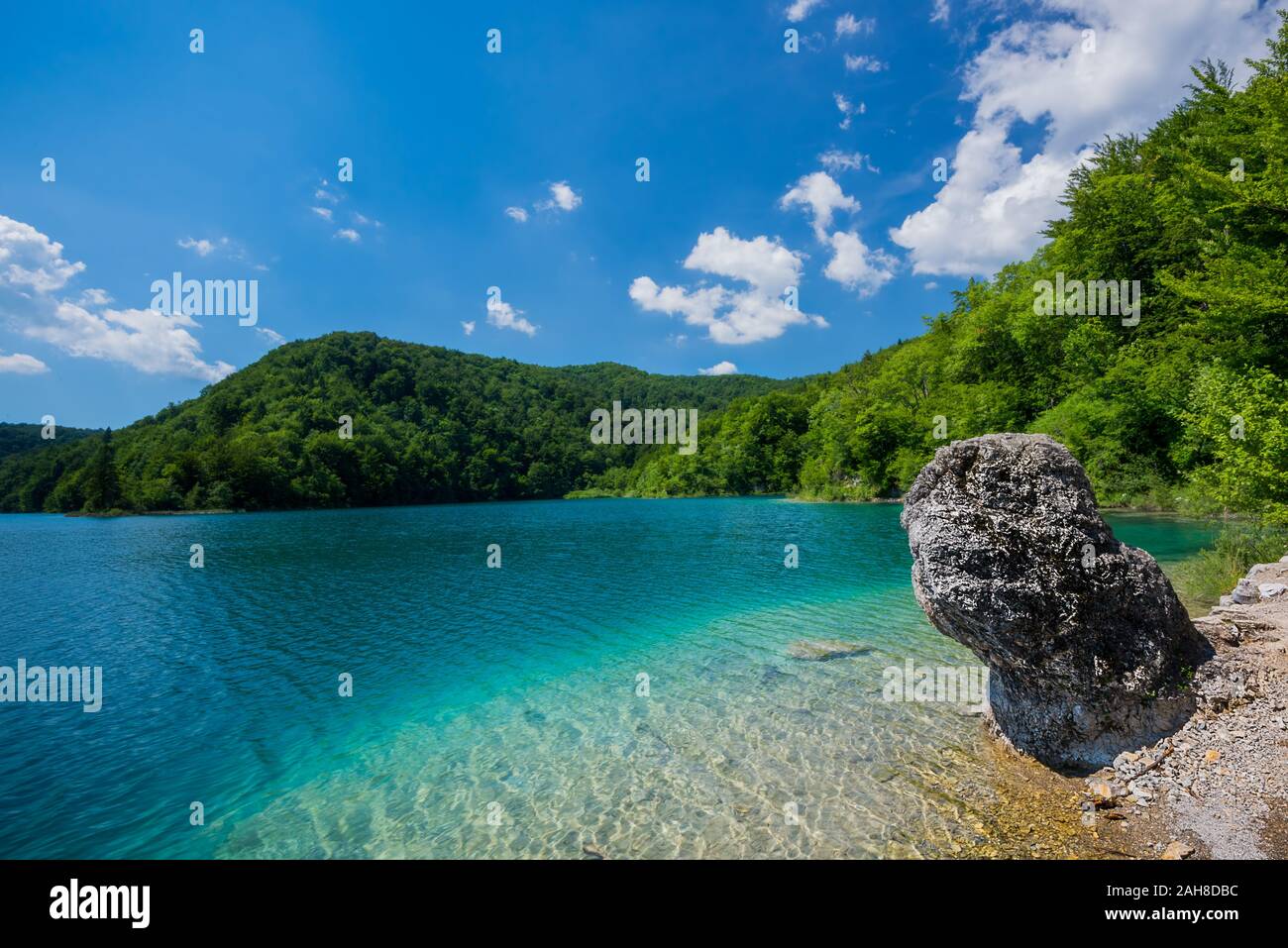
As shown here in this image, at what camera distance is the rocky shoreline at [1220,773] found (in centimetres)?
533

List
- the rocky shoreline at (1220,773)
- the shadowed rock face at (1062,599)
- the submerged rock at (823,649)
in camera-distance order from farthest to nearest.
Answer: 1. the submerged rock at (823,649)
2. the shadowed rock face at (1062,599)
3. the rocky shoreline at (1220,773)

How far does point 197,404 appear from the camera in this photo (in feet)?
429

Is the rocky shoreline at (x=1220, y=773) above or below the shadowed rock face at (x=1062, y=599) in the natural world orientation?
below

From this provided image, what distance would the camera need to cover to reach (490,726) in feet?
35.0

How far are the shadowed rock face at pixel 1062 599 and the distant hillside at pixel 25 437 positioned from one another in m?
203

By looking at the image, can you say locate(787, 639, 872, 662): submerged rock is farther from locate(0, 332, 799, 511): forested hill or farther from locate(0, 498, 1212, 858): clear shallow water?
locate(0, 332, 799, 511): forested hill

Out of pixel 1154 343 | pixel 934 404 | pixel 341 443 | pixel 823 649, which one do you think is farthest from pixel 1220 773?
pixel 341 443

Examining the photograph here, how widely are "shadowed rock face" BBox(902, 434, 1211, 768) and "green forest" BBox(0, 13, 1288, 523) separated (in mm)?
10275

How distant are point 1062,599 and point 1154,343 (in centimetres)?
3804

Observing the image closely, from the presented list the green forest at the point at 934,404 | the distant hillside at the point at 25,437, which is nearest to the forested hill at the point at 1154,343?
the green forest at the point at 934,404

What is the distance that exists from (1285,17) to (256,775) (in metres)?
40.1

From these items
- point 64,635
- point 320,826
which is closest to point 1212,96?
point 320,826

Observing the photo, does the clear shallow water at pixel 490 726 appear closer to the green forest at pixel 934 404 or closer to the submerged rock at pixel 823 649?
the submerged rock at pixel 823 649

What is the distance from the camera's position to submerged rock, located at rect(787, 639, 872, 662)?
13.5 meters
